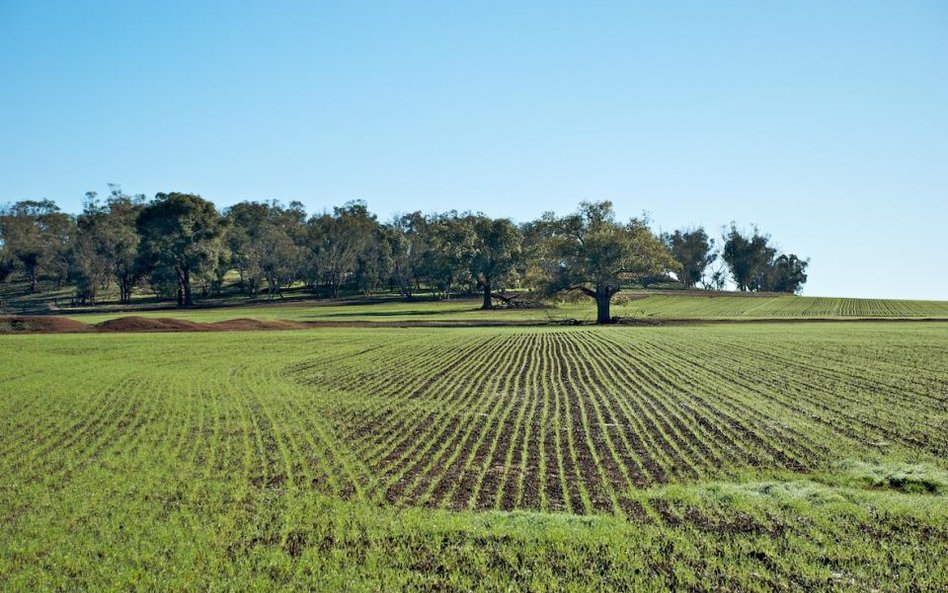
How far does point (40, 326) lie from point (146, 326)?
862cm

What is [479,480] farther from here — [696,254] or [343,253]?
[696,254]

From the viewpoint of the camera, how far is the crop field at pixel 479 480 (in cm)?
1066

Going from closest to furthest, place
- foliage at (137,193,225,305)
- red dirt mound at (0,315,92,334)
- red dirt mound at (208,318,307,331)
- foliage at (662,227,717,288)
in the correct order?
red dirt mound at (0,315,92,334) < red dirt mound at (208,318,307,331) < foliage at (137,193,225,305) < foliage at (662,227,717,288)

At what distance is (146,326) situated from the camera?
6122 centimetres

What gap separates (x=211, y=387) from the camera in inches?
1106

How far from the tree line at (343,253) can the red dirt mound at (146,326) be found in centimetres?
3225

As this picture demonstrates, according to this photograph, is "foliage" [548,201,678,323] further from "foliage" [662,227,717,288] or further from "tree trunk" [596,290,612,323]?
"foliage" [662,227,717,288]

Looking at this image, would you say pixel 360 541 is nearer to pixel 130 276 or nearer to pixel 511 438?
Result: pixel 511 438

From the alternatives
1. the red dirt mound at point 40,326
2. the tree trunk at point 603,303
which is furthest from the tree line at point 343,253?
the red dirt mound at point 40,326

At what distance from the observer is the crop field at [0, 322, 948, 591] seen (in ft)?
35.0

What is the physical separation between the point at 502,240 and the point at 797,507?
89269 mm

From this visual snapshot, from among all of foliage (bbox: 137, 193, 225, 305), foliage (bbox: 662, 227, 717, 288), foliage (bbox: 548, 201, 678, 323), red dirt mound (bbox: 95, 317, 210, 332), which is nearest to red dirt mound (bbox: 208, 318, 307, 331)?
red dirt mound (bbox: 95, 317, 210, 332)

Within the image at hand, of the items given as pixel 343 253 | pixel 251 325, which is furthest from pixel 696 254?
pixel 251 325

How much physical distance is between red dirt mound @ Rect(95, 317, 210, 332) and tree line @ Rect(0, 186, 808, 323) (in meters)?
32.3
